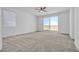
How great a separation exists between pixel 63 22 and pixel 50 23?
237 centimetres

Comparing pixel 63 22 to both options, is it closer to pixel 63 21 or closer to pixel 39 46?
pixel 63 21

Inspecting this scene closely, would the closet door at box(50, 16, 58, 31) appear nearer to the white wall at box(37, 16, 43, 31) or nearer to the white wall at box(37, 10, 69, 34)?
the white wall at box(37, 10, 69, 34)

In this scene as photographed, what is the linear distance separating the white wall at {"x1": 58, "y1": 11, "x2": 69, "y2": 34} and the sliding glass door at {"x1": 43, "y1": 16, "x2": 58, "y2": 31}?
0.73 m

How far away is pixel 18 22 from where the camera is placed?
7734 millimetres

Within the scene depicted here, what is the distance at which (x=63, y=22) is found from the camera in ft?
29.2

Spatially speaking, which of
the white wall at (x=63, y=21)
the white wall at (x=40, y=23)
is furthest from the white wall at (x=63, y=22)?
the white wall at (x=40, y=23)

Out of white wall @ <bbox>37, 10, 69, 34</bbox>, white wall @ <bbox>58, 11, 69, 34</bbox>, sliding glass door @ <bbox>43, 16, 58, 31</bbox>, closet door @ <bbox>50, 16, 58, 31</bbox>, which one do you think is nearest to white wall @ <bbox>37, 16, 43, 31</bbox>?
sliding glass door @ <bbox>43, 16, 58, 31</bbox>

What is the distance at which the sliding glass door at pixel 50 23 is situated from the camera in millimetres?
10264

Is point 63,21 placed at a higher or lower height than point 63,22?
higher

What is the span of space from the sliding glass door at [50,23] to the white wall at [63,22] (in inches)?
28.6

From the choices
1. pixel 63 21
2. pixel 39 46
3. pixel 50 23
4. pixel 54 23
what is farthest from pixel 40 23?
pixel 39 46

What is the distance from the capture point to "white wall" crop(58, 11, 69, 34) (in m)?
8.29
